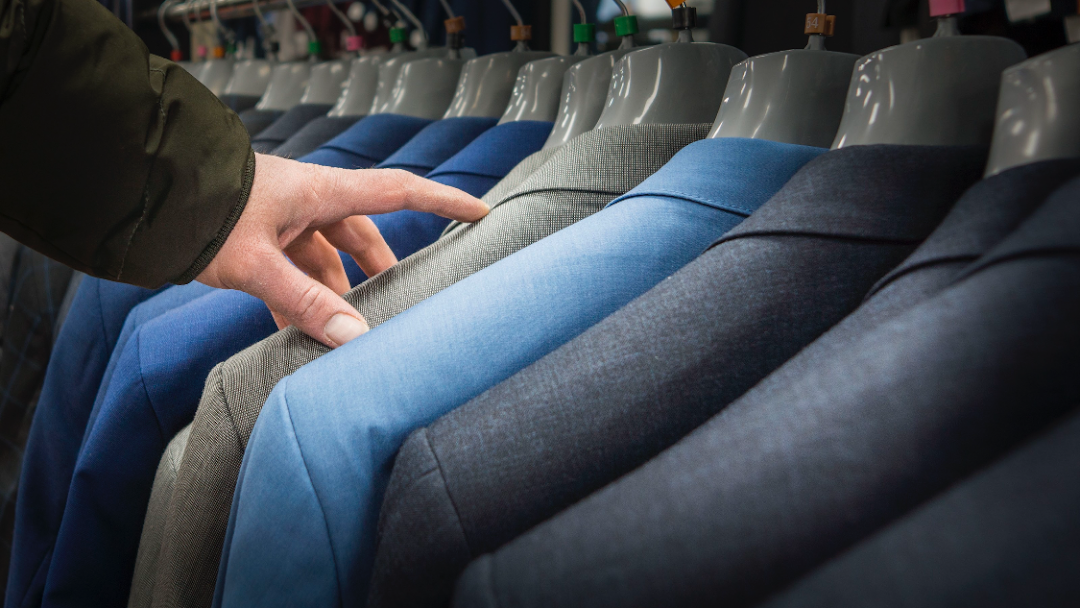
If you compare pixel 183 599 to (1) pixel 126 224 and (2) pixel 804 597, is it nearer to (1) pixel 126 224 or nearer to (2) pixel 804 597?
(1) pixel 126 224

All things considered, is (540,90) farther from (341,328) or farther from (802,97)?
(341,328)

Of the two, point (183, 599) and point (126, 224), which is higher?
point (126, 224)

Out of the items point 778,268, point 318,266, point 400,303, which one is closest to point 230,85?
point 318,266

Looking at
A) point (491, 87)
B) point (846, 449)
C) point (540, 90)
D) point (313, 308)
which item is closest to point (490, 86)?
point (491, 87)

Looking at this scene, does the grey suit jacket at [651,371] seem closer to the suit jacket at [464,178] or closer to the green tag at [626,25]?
the suit jacket at [464,178]

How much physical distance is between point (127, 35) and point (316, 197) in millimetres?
181

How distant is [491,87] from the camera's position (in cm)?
99

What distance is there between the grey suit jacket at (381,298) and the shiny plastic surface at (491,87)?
15.7 inches

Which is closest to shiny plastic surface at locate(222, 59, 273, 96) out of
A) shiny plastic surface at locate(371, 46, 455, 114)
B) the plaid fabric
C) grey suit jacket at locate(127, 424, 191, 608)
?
shiny plastic surface at locate(371, 46, 455, 114)

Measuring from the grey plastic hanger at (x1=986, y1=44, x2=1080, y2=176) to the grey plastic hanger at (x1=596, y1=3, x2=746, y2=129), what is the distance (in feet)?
1.10

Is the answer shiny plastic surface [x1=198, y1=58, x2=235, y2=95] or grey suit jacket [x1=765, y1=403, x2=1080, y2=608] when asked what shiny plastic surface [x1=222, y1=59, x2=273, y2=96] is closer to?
shiny plastic surface [x1=198, y1=58, x2=235, y2=95]

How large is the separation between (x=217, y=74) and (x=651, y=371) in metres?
1.77

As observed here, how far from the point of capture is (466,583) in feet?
0.92

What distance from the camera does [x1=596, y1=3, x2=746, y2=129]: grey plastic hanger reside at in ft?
2.29
